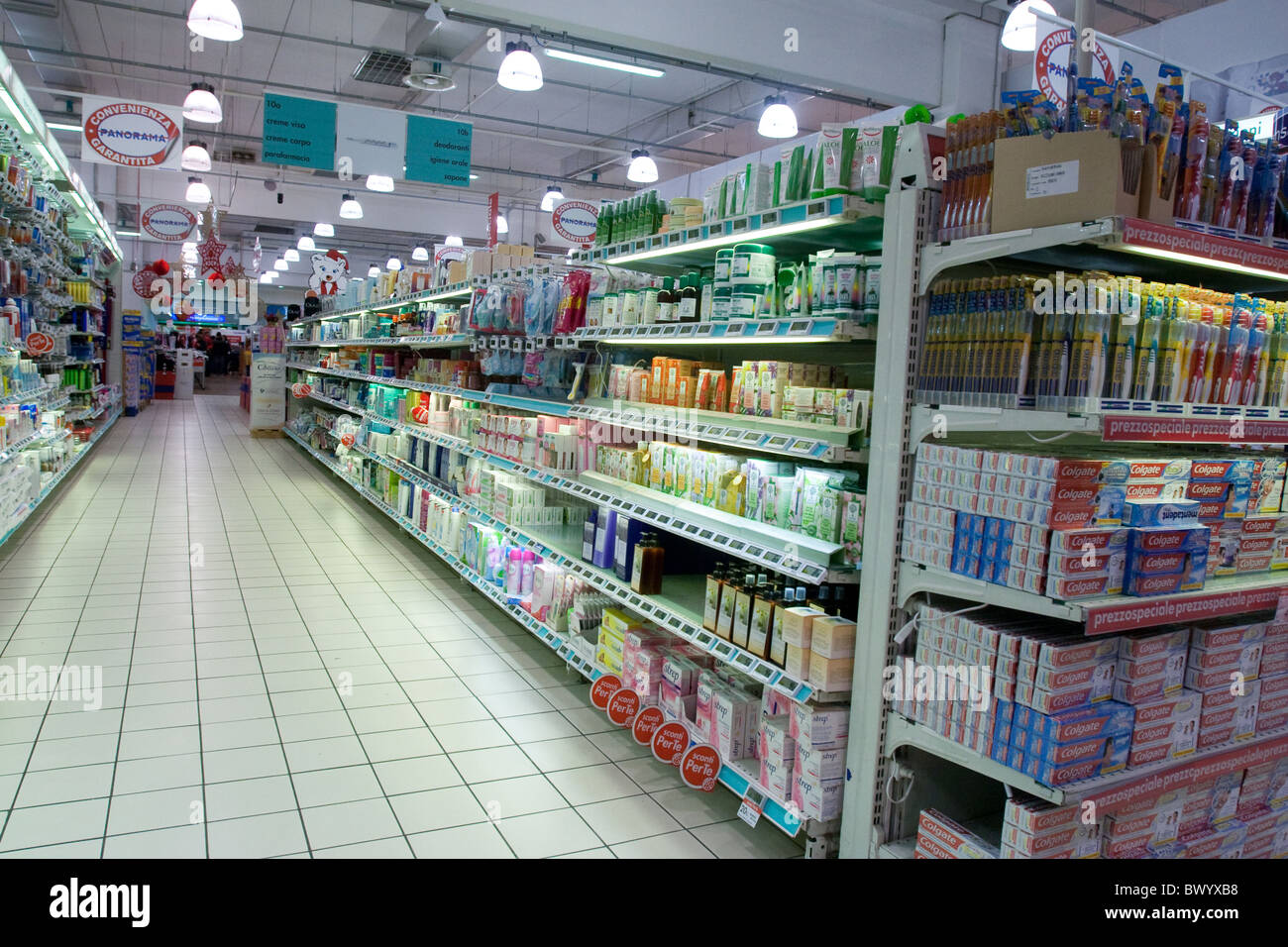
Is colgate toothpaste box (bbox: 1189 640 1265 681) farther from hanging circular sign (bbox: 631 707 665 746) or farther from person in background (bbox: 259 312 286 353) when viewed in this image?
person in background (bbox: 259 312 286 353)

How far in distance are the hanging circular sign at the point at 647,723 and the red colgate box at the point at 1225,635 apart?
6.54 ft

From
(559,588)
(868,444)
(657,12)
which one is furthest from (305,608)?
(657,12)

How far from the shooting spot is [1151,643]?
249cm

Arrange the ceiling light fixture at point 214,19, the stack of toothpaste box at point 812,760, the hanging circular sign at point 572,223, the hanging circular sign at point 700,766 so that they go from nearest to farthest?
the stack of toothpaste box at point 812,760
the hanging circular sign at point 700,766
the ceiling light fixture at point 214,19
the hanging circular sign at point 572,223

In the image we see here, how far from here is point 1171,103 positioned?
2.40 meters

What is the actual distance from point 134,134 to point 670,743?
371 inches

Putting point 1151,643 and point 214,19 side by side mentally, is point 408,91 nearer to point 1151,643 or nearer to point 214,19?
point 214,19

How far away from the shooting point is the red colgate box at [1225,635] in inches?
103

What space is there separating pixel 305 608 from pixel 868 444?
4363 mm

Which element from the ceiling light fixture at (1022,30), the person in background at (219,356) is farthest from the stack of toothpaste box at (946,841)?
the person in background at (219,356)

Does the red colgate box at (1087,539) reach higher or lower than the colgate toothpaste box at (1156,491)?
lower

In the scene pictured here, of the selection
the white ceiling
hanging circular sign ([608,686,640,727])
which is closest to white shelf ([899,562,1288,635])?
hanging circular sign ([608,686,640,727])

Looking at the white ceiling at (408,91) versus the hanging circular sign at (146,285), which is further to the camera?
the hanging circular sign at (146,285)

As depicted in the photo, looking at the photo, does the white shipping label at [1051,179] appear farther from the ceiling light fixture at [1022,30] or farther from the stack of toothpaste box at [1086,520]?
the ceiling light fixture at [1022,30]
